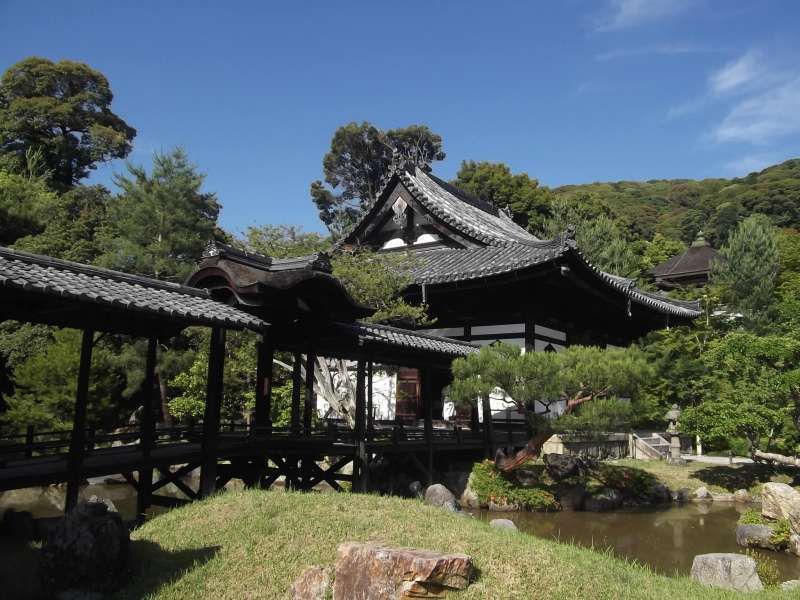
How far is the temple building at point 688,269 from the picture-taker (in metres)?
45.7

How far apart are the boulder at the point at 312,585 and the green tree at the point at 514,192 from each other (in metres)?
46.6

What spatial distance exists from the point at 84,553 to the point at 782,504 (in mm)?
13377

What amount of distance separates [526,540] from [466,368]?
5.95 metres

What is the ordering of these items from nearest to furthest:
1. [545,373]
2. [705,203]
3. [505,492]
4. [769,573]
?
[769,573], [545,373], [505,492], [705,203]

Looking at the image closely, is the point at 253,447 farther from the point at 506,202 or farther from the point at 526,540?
the point at 506,202

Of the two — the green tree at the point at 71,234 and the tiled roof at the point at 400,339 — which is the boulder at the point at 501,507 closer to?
the tiled roof at the point at 400,339

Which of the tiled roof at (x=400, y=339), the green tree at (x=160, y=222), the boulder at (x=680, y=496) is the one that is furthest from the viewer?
the green tree at (x=160, y=222)

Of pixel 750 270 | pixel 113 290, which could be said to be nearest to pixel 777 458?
pixel 113 290

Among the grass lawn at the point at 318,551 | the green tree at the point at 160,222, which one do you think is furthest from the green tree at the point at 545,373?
the green tree at the point at 160,222

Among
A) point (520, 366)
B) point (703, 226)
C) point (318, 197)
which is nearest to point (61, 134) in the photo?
point (318, 197)

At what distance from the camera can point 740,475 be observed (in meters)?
19.3

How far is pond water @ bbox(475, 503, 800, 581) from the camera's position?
38.0 ft

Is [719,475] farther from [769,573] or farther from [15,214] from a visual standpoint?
[15,214]

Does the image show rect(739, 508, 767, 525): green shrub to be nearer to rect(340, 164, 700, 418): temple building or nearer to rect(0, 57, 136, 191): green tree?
rect(340, 164, 700, 418): temple building
